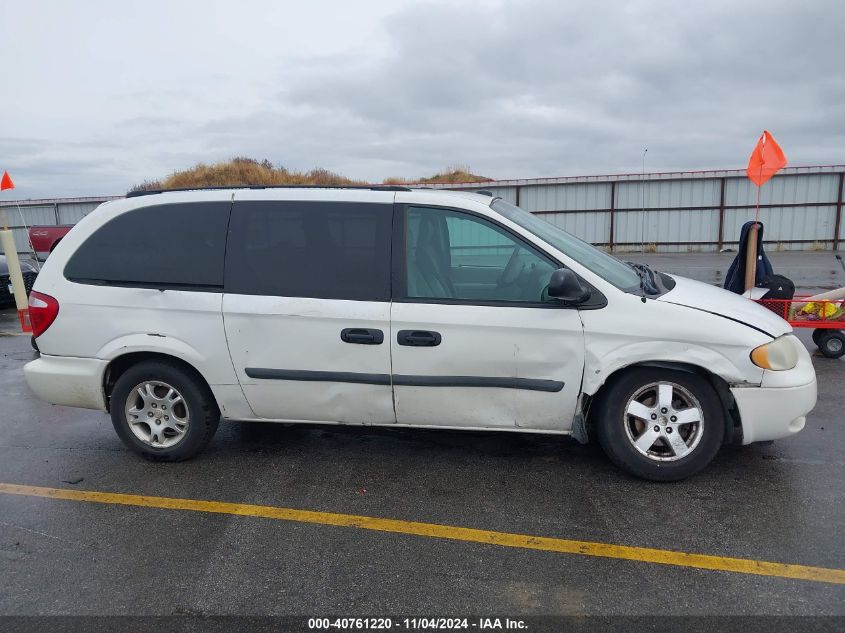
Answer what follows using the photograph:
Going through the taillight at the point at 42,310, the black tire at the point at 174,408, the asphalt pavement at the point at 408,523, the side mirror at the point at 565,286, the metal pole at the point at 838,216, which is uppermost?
the metal pole at the point at 838,216

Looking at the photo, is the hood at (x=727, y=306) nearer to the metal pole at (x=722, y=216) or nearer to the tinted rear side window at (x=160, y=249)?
the tinted rear side window at (x=160, y=249)

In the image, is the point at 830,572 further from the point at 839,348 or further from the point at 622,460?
the point at 839,348

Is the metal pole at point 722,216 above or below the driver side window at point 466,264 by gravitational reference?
above

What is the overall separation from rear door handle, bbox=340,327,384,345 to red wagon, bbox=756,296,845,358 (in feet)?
15.1

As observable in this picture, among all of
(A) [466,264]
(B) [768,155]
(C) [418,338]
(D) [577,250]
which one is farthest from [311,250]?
(B) [768,155]

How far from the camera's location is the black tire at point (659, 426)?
3.51m

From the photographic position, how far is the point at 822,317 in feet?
20.3

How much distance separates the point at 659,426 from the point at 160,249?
331 cm

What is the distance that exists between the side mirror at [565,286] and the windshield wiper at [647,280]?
21.0 inches

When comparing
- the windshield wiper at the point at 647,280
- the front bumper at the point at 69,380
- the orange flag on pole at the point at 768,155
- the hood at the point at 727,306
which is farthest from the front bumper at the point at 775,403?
the orange flag on pole at the point at 768,155

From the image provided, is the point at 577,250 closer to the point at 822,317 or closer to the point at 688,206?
the point at 822,317

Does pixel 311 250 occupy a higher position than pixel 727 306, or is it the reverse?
pixel 311 250

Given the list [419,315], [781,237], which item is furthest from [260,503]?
[781,237]

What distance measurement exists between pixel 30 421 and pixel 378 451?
309 cm
